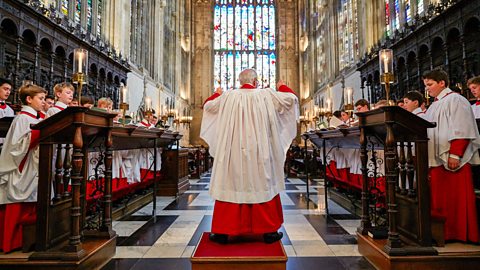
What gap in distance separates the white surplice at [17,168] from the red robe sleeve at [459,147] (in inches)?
135

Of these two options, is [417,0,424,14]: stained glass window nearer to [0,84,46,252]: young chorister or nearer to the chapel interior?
the chapel interior

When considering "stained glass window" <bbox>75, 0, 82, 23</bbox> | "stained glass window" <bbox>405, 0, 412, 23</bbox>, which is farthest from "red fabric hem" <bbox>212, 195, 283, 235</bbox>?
"stained glass window" <bbox>75, 0, 82, 23</bbox>

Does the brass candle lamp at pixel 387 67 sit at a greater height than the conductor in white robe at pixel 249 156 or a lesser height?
greater

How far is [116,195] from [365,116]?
3649 millimetres

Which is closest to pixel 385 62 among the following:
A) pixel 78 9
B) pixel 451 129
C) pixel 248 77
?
pixel 451 129

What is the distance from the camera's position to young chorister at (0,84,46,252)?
93.8 inches

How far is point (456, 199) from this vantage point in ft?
8.24

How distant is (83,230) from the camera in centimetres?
291

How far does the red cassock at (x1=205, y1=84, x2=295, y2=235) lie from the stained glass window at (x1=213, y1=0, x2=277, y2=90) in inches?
879

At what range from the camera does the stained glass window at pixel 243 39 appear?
24.6 metres

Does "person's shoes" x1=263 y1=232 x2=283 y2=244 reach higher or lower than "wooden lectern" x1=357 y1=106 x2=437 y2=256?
lower

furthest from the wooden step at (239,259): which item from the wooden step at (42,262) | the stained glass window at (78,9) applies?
the stained glass window at (78,9)

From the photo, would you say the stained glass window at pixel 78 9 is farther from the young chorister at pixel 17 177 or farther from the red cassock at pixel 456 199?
the red cassock at pixel 456 199

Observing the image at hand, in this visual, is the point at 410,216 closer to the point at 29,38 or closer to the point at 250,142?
the point at 250,142
